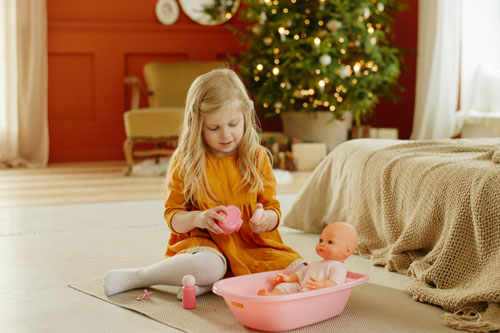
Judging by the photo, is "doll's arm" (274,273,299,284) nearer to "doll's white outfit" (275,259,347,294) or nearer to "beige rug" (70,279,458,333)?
"doll's white outfit" (275,259,347,294)

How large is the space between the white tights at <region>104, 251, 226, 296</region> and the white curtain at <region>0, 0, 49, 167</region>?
3.74m

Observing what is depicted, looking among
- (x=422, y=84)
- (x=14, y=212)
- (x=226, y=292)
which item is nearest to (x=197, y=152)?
(x=226, y=292)

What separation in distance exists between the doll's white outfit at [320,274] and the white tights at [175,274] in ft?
0.71

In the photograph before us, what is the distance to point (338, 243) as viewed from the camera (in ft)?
5.09

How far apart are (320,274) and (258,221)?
0.77ft

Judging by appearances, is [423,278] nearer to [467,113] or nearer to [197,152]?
[197,152]

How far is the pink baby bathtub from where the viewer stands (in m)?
1.41

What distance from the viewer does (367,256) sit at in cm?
219

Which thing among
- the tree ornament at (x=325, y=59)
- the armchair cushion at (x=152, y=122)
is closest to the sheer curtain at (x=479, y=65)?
the tree ornament at (x=325, y=59)

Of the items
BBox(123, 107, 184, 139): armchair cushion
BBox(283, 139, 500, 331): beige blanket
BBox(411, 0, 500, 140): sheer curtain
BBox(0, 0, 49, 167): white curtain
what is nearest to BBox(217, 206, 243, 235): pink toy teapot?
BBox(283, 139, 500, 331): beige blanket

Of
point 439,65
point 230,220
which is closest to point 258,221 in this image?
point 230,220

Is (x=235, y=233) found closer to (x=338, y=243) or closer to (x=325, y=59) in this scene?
(x=338, y=243)

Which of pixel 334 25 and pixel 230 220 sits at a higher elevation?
pixel 334 25

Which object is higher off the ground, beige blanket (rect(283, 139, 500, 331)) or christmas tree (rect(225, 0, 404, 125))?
christmas tree (rect(225, 0, 404, 125))
